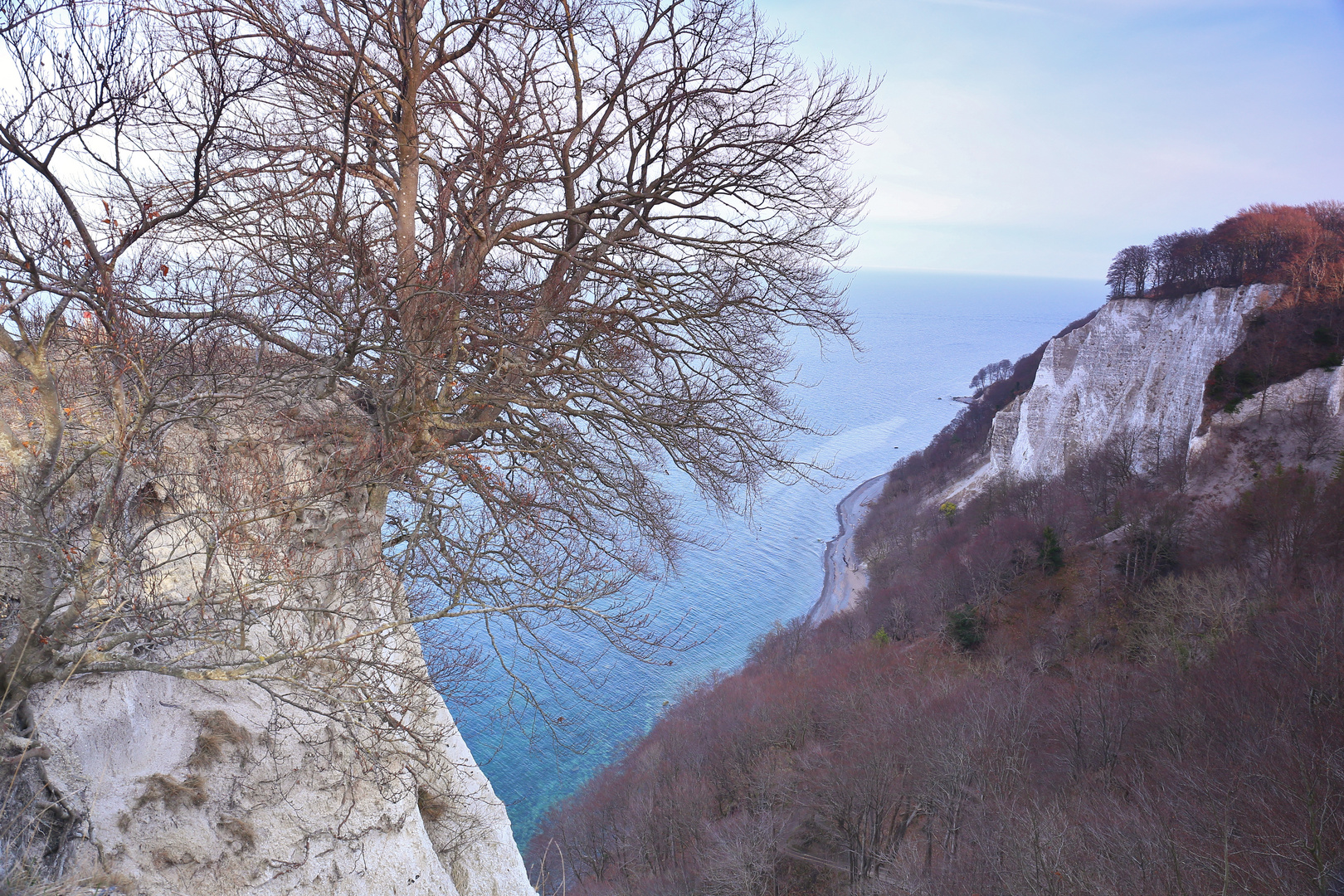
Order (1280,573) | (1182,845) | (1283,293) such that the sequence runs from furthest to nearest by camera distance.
→ (1283,293) < (1280,573) < (1182,845)

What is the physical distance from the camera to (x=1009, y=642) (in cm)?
2975

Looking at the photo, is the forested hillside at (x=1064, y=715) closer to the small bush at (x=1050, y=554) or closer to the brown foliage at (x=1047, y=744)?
the brown foliage at (x=1047, y=744)

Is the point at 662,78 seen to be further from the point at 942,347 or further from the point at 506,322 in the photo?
the point at 942,347

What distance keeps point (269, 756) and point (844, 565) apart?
4471cm

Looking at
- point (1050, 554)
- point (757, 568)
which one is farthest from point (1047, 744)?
point (757, 568)

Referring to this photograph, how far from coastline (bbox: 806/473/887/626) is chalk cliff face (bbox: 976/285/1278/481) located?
11318mm

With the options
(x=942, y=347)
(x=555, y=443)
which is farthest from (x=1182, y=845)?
(x=942, y=347)

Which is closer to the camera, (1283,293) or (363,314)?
(363,314)

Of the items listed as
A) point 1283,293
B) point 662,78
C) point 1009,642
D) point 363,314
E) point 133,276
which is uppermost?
point 662,78

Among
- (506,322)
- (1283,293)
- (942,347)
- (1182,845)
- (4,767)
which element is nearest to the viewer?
(4,767)

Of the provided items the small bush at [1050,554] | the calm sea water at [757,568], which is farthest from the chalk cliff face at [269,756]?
the small bush at [1050,554]

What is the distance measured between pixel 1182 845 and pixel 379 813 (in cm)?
1254

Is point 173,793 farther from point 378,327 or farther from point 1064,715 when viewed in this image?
point 1064,715

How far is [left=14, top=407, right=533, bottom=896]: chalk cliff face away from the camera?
5.00 metres
